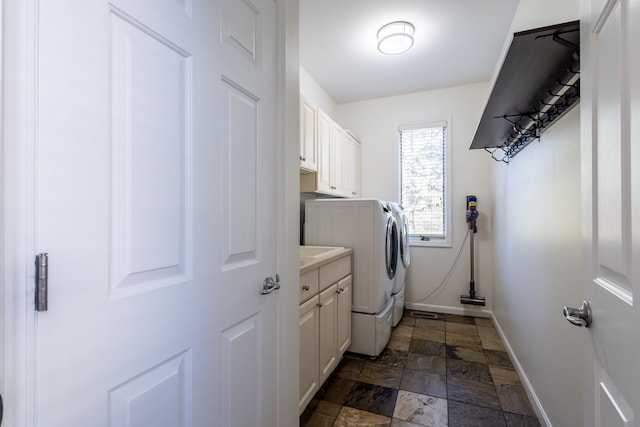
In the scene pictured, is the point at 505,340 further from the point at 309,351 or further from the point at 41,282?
the point at 41,282

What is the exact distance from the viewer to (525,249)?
2.05 m

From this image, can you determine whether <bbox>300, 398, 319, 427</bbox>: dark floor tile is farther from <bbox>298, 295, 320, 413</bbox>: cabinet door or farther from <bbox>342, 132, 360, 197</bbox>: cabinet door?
<bbox>342, 132, 360, 197</bbox>: cabinet door

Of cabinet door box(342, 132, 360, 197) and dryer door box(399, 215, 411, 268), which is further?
cabinet door box(342, 132, 360, 197)

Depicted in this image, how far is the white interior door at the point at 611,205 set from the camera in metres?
0.56

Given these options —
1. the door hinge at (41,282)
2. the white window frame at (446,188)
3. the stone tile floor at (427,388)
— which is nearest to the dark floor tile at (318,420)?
the stone tile floor at (427,388)

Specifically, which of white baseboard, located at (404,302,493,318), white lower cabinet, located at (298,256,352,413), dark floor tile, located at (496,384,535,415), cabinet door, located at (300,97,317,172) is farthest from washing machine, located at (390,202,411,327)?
dark floor tile, located at (496,384,535,415)

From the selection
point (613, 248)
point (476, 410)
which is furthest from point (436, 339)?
point (613, 248)

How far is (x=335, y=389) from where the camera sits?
2029mm

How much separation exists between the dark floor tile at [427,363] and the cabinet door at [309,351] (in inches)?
35.4

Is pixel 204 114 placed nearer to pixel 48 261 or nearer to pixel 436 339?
pixel 48 261

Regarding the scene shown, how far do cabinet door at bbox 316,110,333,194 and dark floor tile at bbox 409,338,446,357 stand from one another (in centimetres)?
161

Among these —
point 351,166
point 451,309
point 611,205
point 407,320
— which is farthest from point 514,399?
point 351,166

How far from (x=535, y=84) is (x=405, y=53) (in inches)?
62.8

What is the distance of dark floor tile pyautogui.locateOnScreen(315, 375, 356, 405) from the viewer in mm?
1929
